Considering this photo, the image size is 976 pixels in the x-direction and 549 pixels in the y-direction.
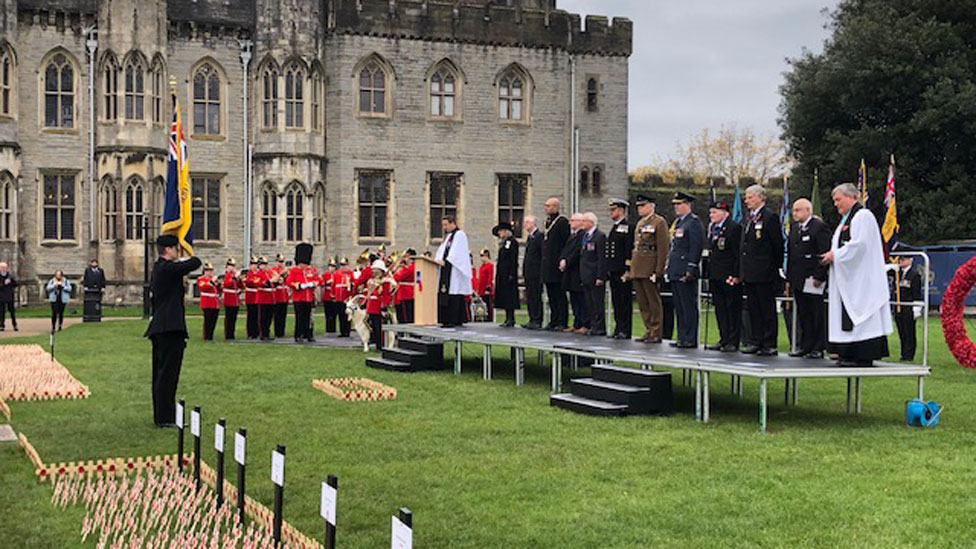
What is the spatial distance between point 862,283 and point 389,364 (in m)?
8.46

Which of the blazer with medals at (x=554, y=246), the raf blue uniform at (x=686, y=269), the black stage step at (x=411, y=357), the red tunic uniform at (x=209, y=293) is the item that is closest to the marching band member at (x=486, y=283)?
the red tunic uniform at (x=209, y=293)

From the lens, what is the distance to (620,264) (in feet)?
53.0

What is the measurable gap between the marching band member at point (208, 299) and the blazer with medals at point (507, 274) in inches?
310

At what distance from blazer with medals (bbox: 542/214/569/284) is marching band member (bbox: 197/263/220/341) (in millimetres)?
9724

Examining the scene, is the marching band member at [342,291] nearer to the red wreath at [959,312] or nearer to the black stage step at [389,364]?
the black stage step at [389,364]

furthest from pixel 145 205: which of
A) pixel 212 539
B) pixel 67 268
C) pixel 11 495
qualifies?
pixel 212 539

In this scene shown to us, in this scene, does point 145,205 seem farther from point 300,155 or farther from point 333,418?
point 333,418

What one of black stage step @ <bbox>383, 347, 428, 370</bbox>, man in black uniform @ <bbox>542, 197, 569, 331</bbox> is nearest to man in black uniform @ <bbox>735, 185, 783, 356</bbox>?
man in black uniform @ <bbox>542, 197, 569, 331</bbox>

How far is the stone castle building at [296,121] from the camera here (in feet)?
125

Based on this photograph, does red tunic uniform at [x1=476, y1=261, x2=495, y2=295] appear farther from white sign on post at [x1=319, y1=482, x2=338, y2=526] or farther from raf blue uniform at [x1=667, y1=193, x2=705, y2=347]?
white sign on post at [x1=319, y1=482, x2=338, y2=526]

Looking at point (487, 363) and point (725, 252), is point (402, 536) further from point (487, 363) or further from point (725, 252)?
point (487, 363)

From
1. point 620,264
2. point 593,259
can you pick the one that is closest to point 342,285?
point 593,259

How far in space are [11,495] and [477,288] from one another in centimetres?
1905

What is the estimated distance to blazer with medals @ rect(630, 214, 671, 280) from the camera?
49.4ft
